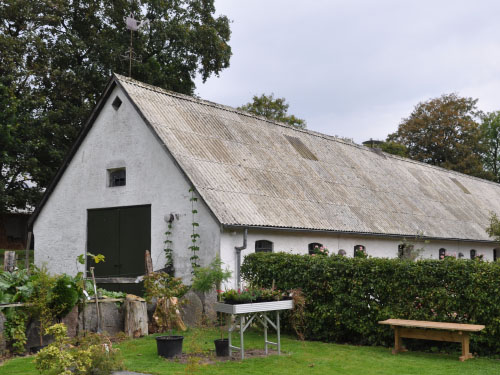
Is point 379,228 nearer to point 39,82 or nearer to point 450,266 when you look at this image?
point 450,266

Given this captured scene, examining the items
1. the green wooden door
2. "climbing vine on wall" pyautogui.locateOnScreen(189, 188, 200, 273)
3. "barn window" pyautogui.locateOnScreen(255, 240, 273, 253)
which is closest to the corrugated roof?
"climbing vine on wall" pyautogui.locateOnScreen(189, 188, 200, 273)

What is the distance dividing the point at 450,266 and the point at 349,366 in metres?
2.97

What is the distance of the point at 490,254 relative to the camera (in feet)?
94.0

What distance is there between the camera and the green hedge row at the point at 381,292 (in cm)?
1069

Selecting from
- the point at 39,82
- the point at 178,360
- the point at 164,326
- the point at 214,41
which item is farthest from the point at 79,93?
the point at 178,360

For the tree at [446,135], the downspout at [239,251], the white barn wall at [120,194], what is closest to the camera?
the downspout at [239,251]

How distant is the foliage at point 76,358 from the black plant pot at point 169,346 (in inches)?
58.0

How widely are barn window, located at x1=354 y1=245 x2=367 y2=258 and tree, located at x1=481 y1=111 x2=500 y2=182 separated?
41.4 meters

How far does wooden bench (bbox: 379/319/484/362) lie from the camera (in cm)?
1034

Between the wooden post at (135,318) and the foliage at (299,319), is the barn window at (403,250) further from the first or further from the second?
the wooden post at (135,318)

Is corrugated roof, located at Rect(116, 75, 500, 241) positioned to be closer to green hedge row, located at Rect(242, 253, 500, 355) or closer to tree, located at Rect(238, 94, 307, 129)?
green hedge row, located at Rect(242, 253, 500, 355)

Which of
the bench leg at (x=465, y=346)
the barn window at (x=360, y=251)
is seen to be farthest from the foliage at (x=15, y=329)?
the barn window at (x=360, y=251)

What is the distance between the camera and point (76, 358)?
792 centimetres

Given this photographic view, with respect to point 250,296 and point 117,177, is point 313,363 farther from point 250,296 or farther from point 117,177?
point 117,177
